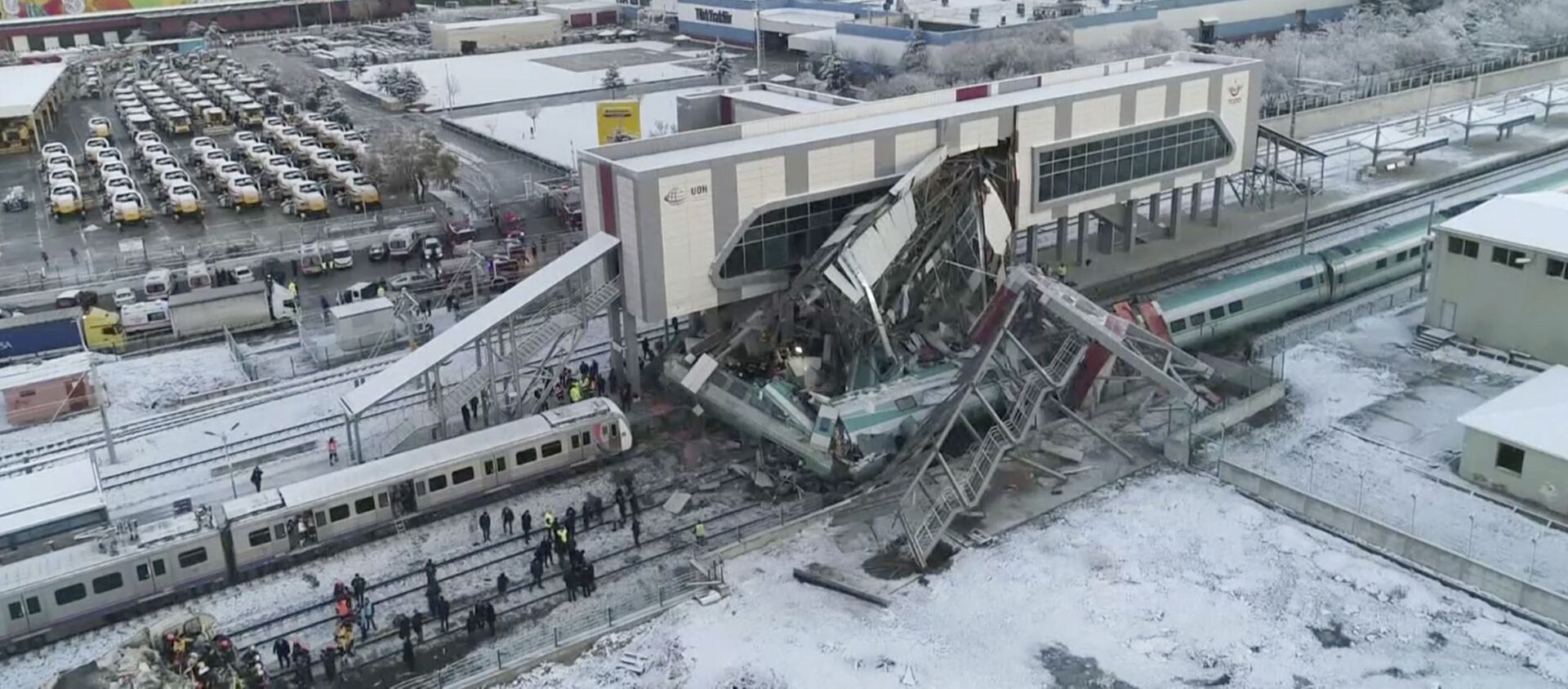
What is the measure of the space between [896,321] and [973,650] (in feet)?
38.1

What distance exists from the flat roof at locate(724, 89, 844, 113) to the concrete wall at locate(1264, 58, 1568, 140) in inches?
1097

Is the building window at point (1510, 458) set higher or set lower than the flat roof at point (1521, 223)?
lower

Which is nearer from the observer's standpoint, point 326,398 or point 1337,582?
point 1337,582

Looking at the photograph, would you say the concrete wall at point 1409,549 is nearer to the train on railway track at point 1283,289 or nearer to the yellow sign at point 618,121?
the train on railway track at point 1283,289

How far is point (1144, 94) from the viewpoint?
1452 inches

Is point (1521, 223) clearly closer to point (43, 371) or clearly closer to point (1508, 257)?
point (1508, 257)

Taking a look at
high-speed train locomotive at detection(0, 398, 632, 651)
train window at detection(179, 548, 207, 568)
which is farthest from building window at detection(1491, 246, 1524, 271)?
train window at detection(179, 548, 207, 568)

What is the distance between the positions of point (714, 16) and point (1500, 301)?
8009 centimetres

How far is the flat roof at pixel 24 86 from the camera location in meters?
65.2

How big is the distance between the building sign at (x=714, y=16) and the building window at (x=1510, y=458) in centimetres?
8240

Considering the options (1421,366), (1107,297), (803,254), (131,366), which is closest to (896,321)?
(803,254)

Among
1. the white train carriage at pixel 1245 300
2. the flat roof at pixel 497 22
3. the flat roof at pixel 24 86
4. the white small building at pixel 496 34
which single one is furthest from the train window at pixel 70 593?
the flat roof at pixel 497 22

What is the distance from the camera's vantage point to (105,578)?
22.4 m

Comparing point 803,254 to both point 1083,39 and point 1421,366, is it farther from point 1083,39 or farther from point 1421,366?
point 1083,39
